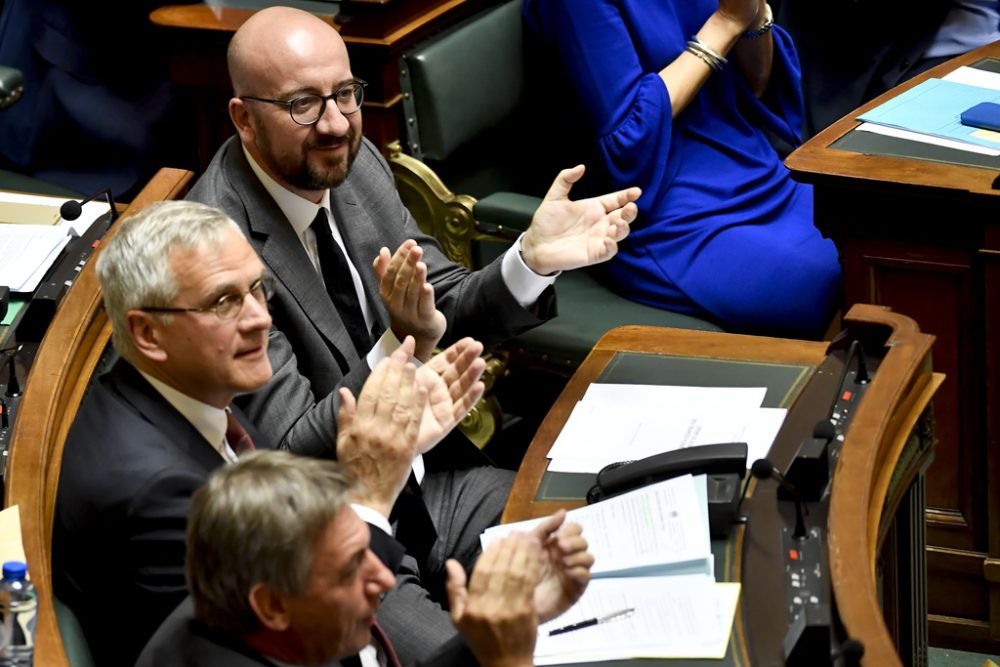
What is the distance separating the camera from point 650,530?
7.30 ft

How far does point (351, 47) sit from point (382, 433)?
5.49 ft

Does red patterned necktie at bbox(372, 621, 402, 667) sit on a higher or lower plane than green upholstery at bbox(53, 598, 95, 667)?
lower

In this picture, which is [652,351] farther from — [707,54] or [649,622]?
[707,54]

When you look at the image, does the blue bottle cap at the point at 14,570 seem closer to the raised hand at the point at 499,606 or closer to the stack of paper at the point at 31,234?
the raised hand at the point at 499,606

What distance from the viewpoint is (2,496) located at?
2.26 meters

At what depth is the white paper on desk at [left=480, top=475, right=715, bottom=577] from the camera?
2.17 meters

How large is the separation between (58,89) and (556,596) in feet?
9.15

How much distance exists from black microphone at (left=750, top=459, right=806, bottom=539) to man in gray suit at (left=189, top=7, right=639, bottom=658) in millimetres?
699

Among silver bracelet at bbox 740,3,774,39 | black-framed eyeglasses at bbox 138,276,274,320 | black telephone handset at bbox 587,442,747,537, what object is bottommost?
black telephone handset at bbox 587,442,747,537

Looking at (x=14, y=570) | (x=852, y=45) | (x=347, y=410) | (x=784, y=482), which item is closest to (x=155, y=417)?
(x=347, y=410)

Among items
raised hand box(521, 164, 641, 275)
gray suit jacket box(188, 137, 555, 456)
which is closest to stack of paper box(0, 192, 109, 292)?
gray suit jacket box(188, 137, 555, 456)

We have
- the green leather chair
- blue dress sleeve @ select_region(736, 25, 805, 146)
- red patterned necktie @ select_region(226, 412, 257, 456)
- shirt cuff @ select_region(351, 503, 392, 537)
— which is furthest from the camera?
blue dress sleeve @ select_region(736, 25, 805, 146)

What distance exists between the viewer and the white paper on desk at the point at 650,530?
2.17 meters

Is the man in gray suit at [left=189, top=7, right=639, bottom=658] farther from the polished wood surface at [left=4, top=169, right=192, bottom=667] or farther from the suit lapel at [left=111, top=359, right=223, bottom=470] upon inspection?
the suit lapel at [left=111, top=359, right=223, bottom=470]
